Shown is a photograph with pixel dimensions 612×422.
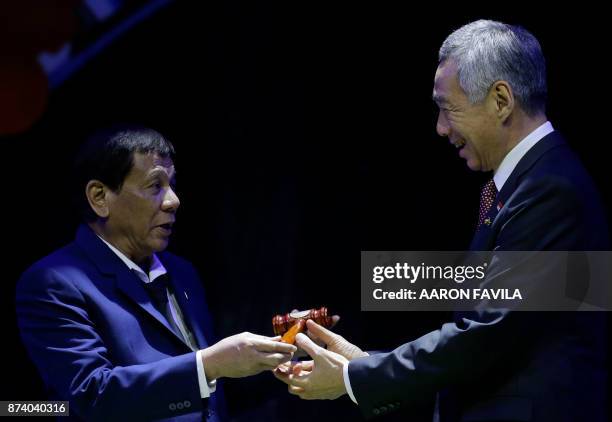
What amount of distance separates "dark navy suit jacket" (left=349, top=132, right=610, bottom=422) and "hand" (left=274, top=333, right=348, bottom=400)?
185 mm

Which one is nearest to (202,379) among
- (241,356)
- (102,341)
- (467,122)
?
(241,356)

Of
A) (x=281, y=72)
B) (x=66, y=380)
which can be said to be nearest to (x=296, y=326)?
(x=66, y=380)

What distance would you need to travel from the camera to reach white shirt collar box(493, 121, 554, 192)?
2756 millimetres

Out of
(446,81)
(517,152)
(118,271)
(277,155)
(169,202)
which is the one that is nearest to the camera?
(517,152)

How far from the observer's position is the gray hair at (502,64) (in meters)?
Answer: 2.77

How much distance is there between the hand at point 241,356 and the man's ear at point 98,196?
61cm

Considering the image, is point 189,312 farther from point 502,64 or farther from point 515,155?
point 502,64

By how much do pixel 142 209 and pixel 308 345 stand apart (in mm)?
691

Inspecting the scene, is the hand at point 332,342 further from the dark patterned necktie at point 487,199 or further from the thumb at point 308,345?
the dark patterned necktie at point 487,199

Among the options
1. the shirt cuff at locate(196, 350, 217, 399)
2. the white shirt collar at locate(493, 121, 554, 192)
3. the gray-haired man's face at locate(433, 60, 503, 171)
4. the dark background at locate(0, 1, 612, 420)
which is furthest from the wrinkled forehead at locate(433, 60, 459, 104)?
the dark background at locate(0, 1, 612, 420)

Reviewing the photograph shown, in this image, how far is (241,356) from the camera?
9.21ft

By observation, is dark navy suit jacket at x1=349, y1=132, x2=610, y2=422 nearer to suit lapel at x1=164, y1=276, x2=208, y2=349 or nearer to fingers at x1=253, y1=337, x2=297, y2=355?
fingers at x1=253, y1=337, x2=297, y2=355

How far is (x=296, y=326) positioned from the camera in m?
3.02

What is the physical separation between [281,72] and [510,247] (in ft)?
6.31
